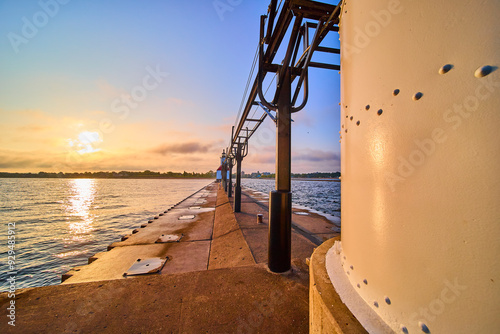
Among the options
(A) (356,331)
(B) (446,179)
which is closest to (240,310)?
(A) (356,331)

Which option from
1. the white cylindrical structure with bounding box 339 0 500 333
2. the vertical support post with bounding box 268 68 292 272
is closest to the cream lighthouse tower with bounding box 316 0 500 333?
the white cylindrical structure with bounding box 339 0 500 333

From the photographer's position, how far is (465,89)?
802 millimetres

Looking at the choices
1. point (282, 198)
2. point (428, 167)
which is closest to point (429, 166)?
point (428, 167)

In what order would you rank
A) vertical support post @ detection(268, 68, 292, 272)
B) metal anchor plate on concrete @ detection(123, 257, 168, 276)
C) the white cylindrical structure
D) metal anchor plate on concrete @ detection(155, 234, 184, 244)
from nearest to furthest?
the white cylindrical structure → vertical support post @ detection(268, 68, 292, 272) → metal anchor plate on concrete @ detection(123, 257, 168, 276) → metal anchor plate on concrete @ detection(155, 234, 184, 244)

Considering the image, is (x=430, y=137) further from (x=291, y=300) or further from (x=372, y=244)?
(x=291, y=300)

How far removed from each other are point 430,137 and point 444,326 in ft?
2.80

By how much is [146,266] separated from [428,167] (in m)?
6.37

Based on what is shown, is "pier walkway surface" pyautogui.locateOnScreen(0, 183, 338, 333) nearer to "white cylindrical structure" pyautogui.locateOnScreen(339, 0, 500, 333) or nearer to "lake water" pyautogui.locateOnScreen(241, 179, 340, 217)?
"white cylindrical structure" pyautogui.locateOnScreen(339, 0, 500, 333)

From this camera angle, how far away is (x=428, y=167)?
937 millimetres

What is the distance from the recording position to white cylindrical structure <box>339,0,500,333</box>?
75cm

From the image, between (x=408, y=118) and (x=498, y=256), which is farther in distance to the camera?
(x=408, y=118)

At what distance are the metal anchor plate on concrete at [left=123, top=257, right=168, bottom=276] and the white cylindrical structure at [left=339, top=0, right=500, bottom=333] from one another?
5257 mm

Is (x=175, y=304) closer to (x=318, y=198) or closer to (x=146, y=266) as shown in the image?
(x=146, y=266)

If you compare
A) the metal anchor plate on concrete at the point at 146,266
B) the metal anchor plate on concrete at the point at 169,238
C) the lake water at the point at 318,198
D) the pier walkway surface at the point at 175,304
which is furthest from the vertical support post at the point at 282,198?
the lake water at the point at 318,198
